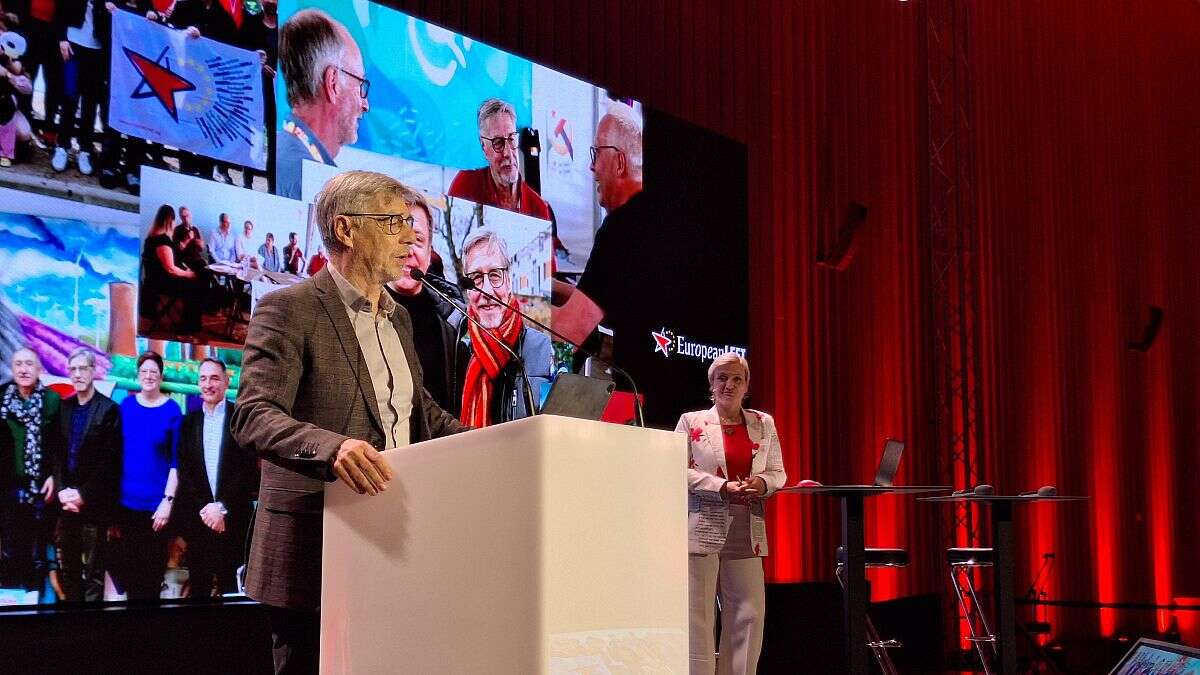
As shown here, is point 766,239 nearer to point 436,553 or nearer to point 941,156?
point 941,156

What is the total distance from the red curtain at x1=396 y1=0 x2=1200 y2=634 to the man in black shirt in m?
1.25

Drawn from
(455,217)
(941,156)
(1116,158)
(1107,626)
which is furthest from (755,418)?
(1116,158)

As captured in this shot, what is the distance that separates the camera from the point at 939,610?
308 inches

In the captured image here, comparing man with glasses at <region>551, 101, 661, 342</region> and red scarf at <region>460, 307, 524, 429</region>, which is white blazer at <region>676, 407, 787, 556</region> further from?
man with glasses at <region>551, 101, 661, 342</region>

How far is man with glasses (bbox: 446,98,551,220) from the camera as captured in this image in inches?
201

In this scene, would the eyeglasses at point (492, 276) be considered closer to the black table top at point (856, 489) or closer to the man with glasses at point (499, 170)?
the man with glasses at point (499, 170)

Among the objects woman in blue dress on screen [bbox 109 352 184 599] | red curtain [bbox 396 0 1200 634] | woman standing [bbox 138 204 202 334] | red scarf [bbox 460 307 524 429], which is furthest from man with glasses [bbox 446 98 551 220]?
woman in blue dress on screen [bbox 109 352 184 599]

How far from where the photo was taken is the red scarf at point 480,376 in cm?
504

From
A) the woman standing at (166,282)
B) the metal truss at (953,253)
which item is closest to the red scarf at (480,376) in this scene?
the woman standing at (166,282)

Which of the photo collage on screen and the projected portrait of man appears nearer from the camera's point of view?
the photo collage on screen

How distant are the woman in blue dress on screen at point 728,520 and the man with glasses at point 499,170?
125 centimetres

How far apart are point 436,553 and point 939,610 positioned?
670cm

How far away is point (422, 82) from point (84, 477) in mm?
2144

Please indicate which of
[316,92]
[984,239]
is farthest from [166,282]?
[984,239]
